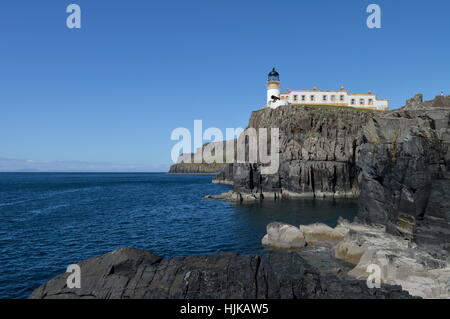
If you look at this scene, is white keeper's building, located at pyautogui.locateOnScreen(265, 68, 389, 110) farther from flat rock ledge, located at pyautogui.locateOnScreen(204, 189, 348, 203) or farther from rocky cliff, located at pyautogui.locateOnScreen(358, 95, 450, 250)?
rocky cliff, located at pyautogui.locateOnScreen(358, 95, 450, 250)

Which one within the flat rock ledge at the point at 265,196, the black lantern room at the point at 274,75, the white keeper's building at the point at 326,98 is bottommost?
the flat rock ledge at the point at 265,196

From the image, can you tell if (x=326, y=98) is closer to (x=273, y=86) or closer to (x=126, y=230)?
(x=273, y=86)

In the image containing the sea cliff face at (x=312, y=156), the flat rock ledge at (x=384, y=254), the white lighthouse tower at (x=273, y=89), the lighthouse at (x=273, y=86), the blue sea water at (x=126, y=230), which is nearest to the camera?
the flat rock ledge at (x=384, y=254)

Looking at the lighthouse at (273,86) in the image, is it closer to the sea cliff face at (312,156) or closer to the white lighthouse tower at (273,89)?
the white lighthouse tower at (273,89)

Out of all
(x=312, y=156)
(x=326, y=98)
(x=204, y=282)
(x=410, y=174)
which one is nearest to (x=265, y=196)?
(x=312, y=156)

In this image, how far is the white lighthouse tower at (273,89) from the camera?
10824 cm

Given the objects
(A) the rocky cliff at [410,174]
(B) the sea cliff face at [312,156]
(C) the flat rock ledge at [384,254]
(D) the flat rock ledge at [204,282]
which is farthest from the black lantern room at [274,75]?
(D) the flat rock ledge at [204,282]

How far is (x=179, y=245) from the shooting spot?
34.9m

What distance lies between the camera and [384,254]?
2403 cm

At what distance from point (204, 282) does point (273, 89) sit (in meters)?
103

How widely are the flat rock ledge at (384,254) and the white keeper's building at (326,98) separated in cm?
7836

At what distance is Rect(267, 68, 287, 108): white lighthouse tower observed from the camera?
10824 cm

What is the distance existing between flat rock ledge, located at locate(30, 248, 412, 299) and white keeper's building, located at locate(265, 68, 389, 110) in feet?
315
